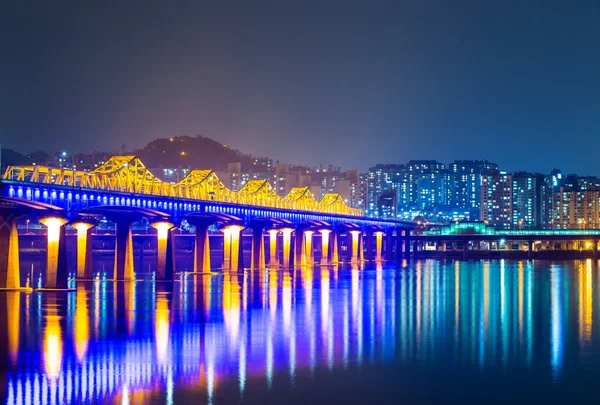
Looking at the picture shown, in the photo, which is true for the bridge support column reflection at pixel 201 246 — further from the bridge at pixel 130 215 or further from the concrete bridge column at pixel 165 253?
the concrete bridge column at pixel 165 253

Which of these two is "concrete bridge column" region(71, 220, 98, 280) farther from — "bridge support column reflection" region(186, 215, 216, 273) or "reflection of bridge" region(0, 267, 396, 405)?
"bridge support column reflection" region(186, 215, 216, 273)

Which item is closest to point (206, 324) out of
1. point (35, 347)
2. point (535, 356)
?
point (35, 347)

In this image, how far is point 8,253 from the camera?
75188 millimetres

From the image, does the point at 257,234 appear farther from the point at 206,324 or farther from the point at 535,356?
the point at 535,356

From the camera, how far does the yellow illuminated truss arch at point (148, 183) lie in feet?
301

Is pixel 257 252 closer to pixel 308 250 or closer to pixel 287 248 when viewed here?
pixel 287 248

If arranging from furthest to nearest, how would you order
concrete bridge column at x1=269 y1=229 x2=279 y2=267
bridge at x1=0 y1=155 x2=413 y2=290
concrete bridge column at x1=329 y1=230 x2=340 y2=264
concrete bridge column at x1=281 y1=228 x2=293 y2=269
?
concrete bridge column at x1=329 y1=230 x2=340 y2=264 < concrete bridge column at x1=269 y1=229 x2=279 y2=267 < concrete bridge column at x1=281 y1=228 x2=293 y2=269 < bridge at x1=0 y1=155 x2=413 y2=290

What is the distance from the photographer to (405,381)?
34281 millimetres

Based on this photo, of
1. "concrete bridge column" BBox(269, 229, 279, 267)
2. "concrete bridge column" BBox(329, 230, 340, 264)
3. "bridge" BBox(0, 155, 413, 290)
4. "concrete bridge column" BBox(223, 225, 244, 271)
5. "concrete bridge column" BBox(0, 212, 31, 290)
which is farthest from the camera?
"concrete bridge column" BBox(329, 230, 340, 264)

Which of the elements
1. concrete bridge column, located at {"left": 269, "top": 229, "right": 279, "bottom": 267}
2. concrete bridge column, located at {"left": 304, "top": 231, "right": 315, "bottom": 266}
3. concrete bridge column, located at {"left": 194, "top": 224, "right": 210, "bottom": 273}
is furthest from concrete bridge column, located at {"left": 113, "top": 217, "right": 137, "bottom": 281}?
concrete bridge column, located at {"left": 304, "top": 231, "right": 315, "bottom": 266}

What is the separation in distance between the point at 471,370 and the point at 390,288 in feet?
175

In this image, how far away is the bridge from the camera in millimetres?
77812

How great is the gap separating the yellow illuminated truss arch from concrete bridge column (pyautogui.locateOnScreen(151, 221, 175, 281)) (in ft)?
15.5

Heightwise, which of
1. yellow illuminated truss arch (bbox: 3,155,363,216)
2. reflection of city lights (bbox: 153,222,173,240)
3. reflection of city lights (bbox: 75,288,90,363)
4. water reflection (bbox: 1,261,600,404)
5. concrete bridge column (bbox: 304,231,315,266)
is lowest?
water reflection (bbox: 1,261,600,404)
